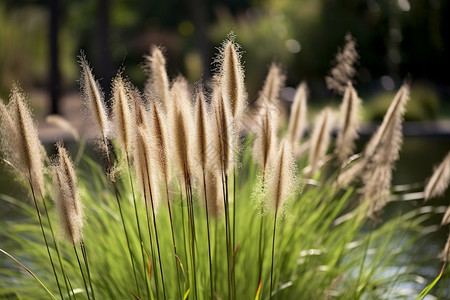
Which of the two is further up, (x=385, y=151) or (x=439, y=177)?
(x=385, y=151)

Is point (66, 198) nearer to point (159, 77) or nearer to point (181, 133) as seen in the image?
point (181, 133)

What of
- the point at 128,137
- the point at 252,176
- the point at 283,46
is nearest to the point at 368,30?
the point at 283,46

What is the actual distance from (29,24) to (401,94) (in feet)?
53.3

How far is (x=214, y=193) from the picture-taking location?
5.55 feet

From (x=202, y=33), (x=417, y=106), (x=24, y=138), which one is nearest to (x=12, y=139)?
(x=24, y=138)

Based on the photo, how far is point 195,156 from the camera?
151 cm

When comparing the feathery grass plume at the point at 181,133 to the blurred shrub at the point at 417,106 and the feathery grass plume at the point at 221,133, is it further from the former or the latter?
the blurred shrub at the point at 417,106

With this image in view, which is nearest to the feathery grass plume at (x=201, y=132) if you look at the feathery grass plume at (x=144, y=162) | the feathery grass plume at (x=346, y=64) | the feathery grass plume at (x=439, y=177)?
the feathery grass plume at (x=144, y=162)

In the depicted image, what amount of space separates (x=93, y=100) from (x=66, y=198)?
26 centimetres

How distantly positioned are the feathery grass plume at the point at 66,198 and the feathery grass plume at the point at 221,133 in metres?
0.33

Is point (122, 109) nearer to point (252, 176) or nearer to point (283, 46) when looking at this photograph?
point (252, 176)

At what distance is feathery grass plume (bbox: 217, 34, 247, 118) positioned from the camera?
4.94ft

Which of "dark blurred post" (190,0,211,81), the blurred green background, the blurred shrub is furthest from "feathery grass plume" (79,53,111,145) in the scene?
"dark blurred post" (190,0,211,81)

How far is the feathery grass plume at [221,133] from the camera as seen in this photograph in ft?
4.80
